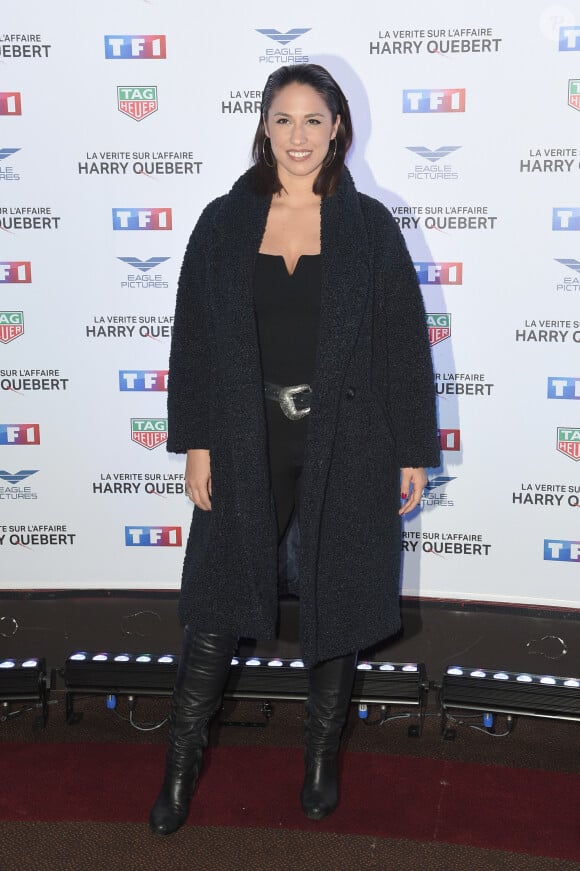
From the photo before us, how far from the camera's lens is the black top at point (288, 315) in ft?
7.04

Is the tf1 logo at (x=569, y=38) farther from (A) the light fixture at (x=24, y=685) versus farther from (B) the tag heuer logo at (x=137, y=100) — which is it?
(A) the light fixture at (x=24, y=685)

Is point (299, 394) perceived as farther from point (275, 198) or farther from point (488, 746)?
point (488, 746)

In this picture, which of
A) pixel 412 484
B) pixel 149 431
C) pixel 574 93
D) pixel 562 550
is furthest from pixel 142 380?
pixel 574 93

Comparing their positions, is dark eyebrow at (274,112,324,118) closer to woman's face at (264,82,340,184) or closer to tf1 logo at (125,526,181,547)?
woman's face at (264,82,340,184)

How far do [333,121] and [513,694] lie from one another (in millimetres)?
1616

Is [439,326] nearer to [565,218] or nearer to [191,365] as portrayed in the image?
[565,218]

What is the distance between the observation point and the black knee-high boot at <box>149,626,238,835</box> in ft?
7.48

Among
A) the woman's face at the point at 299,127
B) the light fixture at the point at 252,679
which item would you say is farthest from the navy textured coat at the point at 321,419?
Result: the light fixture at the point at 252,679

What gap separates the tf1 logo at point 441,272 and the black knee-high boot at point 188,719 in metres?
1.21

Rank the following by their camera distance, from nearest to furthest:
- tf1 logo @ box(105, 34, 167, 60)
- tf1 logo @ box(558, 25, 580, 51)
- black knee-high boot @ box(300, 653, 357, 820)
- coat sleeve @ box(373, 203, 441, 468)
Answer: coat sleeve @ box(373, 203, 441, 468) → black knee-high boot @ box(300, 653, 357, 820) → tf1 logo @ box(558, 25, 580, 51) → tf1 logo @ box(105, 34, 167, 60)

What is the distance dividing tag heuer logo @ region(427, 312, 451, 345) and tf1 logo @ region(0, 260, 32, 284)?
1195 millimetres

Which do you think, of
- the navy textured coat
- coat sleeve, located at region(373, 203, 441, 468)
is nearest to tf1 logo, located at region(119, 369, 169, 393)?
the navy textured coat

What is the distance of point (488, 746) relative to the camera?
108 inches

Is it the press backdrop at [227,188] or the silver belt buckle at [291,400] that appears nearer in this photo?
the silver belt buckle at [291,400]
